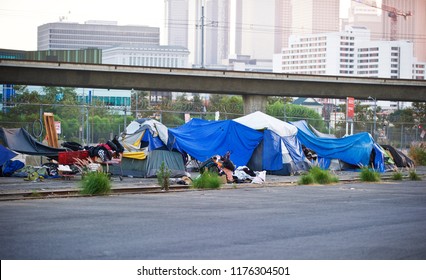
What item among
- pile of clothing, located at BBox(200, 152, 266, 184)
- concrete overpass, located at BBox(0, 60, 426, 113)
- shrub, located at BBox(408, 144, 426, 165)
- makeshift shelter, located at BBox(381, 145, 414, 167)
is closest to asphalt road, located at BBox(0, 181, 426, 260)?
pile of clothing, located at BBox(200, 152, 266, 184)

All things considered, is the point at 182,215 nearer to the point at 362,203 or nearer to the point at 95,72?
the point at 362,203

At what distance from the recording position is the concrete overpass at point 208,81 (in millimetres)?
61469

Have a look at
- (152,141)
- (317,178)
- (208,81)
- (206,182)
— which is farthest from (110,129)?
(206,182)

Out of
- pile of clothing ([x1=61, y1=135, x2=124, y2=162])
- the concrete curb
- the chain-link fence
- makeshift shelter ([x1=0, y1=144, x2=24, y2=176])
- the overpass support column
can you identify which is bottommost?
the concrete curb

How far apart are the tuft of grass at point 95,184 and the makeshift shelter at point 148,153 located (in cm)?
756

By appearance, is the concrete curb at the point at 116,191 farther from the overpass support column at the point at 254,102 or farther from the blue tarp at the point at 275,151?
the overpass support column at the point at 254,102

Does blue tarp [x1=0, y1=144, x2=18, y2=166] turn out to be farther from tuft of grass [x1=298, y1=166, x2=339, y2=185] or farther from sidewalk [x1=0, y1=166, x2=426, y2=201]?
tuft of grass [x1=298, y1=166, x2=339, y2=185]

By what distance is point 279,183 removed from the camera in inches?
1152

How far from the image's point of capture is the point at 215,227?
1443cm

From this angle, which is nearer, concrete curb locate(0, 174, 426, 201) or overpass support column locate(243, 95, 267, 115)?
concrete curb locate(0, 174, 426, 201)

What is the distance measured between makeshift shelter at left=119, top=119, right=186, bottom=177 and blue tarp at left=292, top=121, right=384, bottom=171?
8.17 m

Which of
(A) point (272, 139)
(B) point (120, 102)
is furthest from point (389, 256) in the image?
(B) point (120, 102)

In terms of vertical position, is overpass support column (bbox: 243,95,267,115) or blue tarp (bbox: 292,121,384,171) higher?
overpass support column (bbox: 243,95,267,115)

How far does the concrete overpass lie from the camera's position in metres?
61.5
